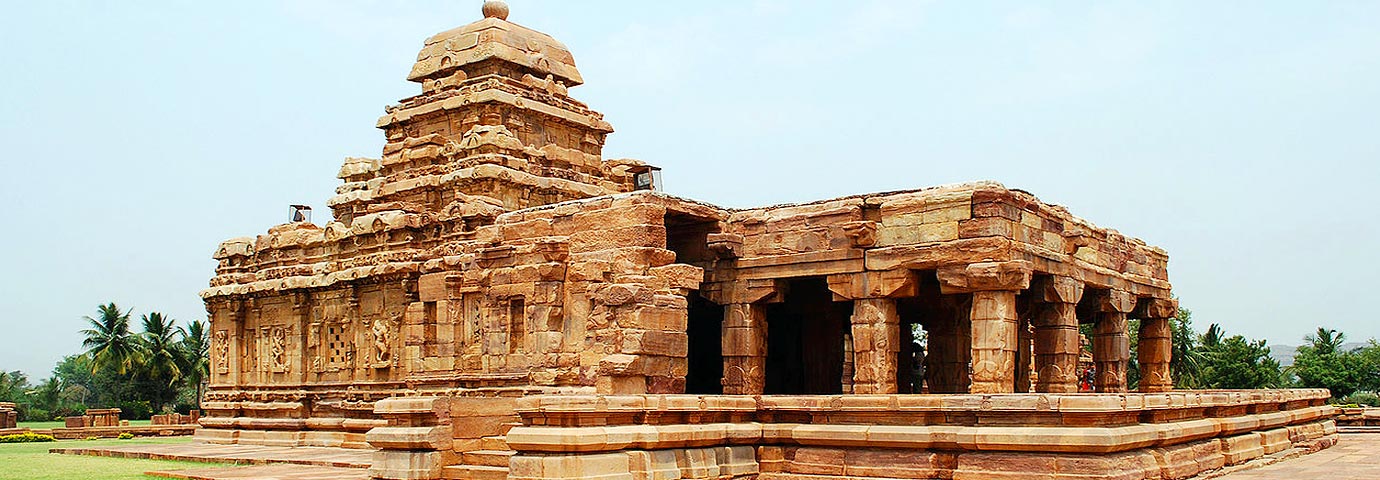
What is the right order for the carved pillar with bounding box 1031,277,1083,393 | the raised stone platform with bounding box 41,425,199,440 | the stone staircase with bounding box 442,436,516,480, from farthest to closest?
the raised stone platform with bounding box 41,425,199,440 < the carved pillar with bounding box 1031,277,1083,393 < the stone staircase with bounding box 442,436,516,480

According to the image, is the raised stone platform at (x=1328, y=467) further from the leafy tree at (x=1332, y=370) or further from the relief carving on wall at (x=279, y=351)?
the leafy tree at (x=1332, y=370)

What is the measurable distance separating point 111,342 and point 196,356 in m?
3.78

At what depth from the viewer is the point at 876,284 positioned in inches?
632

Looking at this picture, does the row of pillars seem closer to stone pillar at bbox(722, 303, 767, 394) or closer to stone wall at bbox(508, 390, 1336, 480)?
stone pillar at bbox(722, 303, 767, 394)

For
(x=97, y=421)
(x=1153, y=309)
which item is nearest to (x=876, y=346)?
(x=1153, y=309)

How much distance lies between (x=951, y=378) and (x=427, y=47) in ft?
45.9

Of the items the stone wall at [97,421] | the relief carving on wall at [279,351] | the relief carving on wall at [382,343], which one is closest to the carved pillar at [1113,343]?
the relief carving on wall at [382,343]

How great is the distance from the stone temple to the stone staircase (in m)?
0.04

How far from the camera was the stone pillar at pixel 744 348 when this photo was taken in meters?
17.0

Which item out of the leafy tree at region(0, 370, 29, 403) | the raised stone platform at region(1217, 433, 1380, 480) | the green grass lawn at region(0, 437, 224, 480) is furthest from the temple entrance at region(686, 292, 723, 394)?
the leafy tree at region(0, 370, 29, 403)

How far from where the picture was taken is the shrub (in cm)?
2884

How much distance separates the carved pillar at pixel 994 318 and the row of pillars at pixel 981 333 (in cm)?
1

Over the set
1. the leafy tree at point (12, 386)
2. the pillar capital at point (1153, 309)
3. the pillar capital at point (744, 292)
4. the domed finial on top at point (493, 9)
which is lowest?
the leafy tree at point (12, 386)

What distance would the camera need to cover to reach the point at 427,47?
27.8 meters
